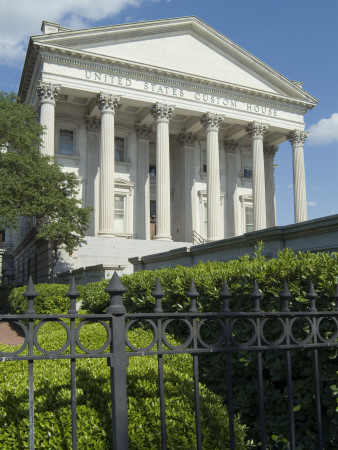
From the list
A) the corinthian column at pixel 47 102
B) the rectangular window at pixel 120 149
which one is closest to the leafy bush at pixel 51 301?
the corinthian column at pixel 47 102

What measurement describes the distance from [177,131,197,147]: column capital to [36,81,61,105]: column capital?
13951 millimetres

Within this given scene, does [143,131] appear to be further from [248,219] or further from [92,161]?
[248,219]

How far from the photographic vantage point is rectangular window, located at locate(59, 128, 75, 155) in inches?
1594

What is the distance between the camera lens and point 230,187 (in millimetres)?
47438

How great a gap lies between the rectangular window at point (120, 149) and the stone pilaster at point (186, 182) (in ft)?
18.3

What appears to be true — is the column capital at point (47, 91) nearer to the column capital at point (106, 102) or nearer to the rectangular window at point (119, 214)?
the column capital at point (106, 102)

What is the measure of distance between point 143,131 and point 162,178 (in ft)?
26.7

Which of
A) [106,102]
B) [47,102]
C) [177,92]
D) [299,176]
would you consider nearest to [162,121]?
[177,92]

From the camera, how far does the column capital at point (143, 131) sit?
43.1 m

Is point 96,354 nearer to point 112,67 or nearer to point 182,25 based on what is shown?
point 112,67

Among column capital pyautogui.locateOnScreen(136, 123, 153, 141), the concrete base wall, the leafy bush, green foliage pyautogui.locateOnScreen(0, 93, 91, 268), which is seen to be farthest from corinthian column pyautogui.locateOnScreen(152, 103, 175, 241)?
the concrete base wall

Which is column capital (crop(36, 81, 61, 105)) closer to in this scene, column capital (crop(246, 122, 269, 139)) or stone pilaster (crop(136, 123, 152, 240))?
stone pilaster (crop(136, 123, 152, 240))

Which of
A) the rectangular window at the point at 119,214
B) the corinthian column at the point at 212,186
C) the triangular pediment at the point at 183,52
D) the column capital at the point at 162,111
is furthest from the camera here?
the rectangular window at the point at 119,214

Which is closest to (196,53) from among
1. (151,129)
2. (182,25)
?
(182,25)
